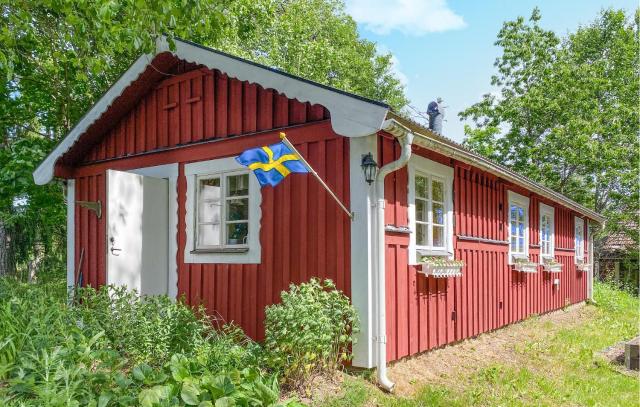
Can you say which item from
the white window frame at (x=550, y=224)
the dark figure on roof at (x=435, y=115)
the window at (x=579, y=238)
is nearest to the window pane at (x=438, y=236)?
the dark figure on roof at (x=435, y=115)

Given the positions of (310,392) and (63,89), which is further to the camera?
(63,89)

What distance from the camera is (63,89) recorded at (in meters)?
12.1

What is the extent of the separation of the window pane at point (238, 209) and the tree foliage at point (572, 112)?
56.8ft

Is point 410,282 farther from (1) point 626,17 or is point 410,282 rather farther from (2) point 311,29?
(1) point 626,17

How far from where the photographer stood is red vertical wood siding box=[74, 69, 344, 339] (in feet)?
18.7

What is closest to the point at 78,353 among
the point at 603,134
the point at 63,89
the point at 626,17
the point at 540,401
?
the point at 540,401

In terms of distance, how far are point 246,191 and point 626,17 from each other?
23.7m

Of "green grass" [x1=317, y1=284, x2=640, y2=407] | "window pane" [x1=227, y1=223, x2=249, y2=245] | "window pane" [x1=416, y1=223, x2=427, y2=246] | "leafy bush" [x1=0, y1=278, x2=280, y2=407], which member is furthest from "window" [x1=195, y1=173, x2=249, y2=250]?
"green grass" [x1=317, y1=284, x2=640, y2=407]

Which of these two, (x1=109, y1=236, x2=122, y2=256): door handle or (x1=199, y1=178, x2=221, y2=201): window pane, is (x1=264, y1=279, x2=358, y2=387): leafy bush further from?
(x1=109, y1=236, x2=122, y2=256): door handle

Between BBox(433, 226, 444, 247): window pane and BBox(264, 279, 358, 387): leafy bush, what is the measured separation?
7.68 feet

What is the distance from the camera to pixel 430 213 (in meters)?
6.75

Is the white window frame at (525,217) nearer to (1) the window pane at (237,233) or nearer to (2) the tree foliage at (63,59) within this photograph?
(1) the window pane at (237,233)

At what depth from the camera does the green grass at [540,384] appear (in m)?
4.93

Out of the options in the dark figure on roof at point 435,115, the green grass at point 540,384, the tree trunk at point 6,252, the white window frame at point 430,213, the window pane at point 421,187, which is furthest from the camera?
the tree trunk at point 6,252
